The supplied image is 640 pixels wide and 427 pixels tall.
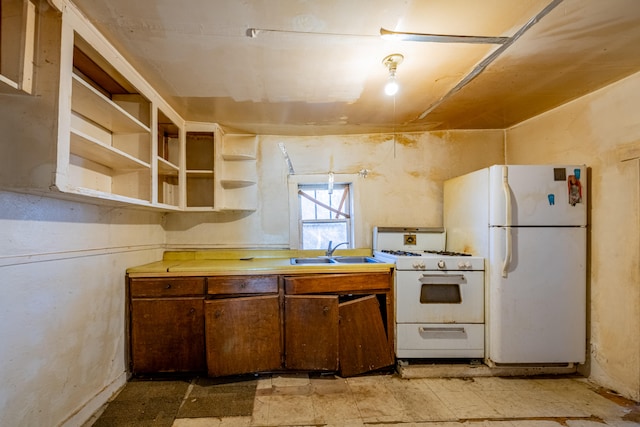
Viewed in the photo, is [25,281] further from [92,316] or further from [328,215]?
[328,215]

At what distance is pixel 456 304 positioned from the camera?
87.2 inches

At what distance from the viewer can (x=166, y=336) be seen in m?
2.11

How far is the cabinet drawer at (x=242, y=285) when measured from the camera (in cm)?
216

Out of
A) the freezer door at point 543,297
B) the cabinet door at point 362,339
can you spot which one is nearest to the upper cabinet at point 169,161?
the cabinet door at point 362,339

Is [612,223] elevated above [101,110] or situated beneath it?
situated beneath

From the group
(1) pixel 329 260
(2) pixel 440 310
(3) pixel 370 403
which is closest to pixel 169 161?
(1) pixel 329 260

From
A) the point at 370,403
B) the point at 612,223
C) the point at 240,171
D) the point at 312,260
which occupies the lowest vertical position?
Result: the point at 370,403

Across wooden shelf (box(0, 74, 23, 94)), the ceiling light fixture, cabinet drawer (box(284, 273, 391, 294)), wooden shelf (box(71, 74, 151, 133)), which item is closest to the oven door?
cabinet drawer (box(284, 273, 391, 294))

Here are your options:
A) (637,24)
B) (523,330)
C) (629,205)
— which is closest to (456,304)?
(523,330)

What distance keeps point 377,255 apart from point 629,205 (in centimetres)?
176

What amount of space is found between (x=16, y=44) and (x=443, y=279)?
273 centimetres

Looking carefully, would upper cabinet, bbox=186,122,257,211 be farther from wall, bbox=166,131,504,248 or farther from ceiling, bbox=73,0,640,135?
ceiling, bbox=73,0,640,135

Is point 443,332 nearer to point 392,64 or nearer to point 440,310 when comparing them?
point 440,310

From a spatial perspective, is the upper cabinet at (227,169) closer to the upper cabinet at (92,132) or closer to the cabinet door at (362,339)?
the upper cabinet at (92,132)
